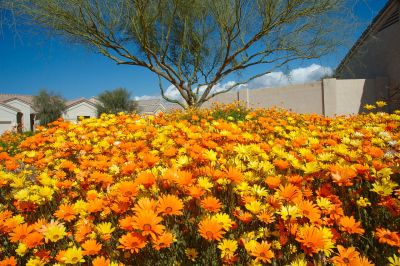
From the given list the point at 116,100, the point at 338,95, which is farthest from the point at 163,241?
the point at 116,100

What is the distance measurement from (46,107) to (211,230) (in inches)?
1579

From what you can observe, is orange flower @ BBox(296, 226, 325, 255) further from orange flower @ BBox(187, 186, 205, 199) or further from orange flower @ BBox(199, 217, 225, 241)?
orange flower @ BBox(187, 186, 205, 199)

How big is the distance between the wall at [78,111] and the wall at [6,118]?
5.67m

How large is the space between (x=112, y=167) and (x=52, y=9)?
443 inches

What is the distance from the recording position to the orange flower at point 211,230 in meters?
1.44

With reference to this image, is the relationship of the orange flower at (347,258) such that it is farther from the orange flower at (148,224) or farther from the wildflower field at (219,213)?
the orange flower at (148,224)

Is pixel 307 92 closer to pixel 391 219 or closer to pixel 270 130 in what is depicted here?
pixel 270 130

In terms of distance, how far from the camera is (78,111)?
40.0 m

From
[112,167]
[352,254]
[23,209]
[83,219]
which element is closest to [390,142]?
[352,254]

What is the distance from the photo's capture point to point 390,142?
2.82m

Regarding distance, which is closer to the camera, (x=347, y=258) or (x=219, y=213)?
(x=347, y=258)

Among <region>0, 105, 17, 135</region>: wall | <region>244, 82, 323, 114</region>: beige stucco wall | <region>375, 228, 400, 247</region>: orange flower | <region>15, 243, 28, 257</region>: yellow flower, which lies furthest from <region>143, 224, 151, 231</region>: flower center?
<region>0, 105, 17, 135</region>: wall

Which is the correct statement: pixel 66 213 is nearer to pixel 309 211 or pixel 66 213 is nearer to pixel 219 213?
pixel 219 213

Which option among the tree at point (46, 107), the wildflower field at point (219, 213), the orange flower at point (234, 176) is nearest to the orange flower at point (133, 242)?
the wildflower field at point (219, 213)
